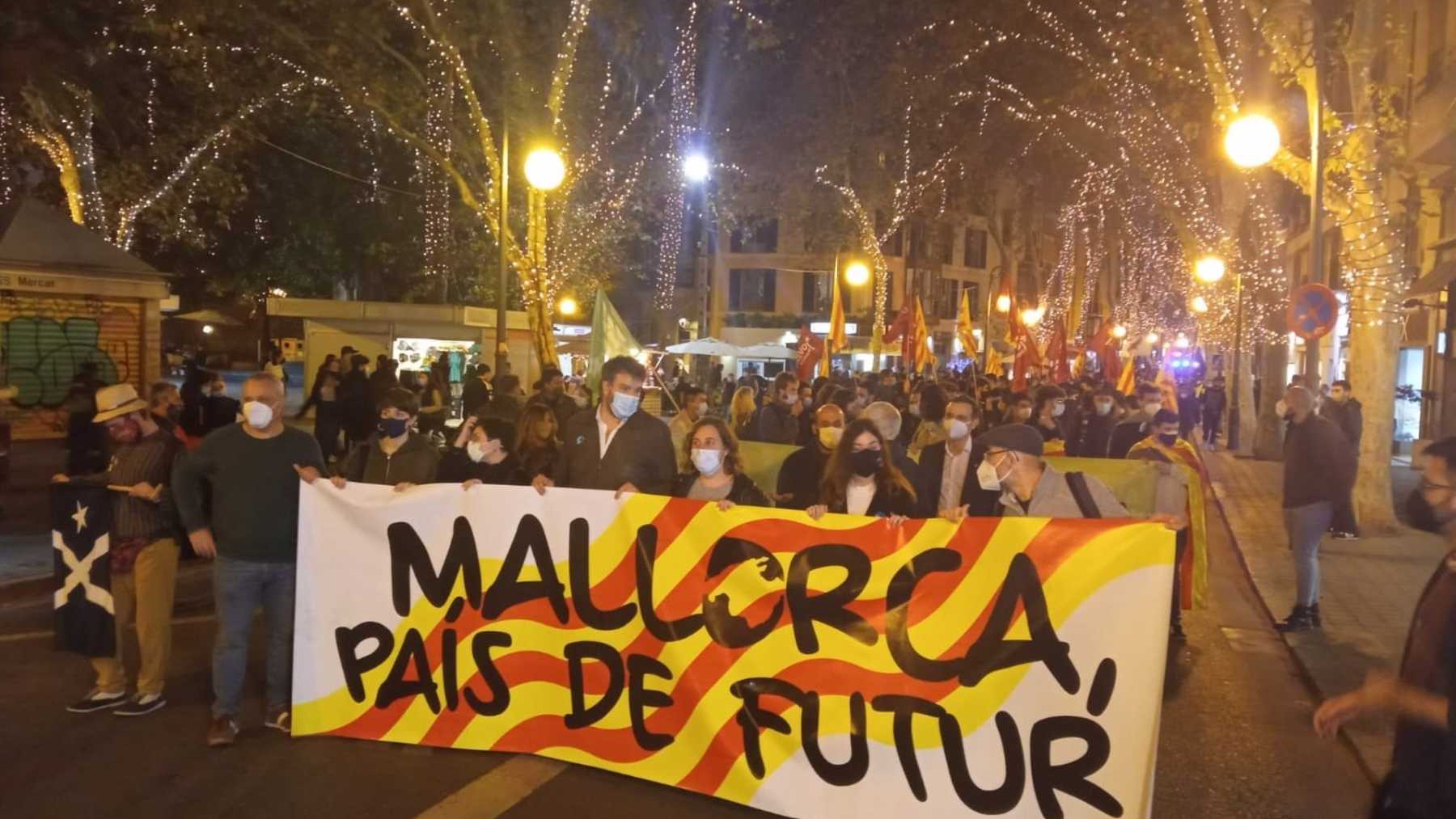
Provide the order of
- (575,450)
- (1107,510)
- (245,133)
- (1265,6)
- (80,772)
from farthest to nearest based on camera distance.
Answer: (245,133) → (1265,6) → (575,450) → (1107,510) → (80,772)

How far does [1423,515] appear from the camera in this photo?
3535 millimetres

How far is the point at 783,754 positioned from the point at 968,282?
6597 cm

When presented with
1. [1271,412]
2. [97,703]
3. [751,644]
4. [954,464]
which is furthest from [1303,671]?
[1271,412]

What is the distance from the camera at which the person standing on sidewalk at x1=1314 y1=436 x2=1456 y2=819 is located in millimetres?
3059

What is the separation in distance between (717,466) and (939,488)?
2442 millimetres

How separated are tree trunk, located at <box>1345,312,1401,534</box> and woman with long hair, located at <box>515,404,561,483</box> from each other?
425 inches

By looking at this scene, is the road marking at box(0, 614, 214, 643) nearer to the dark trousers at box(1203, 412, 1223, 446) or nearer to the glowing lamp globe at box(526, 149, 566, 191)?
the glowing lamp globe at box(526, 149, 566, 191)

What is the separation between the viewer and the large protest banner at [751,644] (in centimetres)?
461

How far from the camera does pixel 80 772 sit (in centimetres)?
551

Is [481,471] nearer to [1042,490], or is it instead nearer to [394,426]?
[394,426]

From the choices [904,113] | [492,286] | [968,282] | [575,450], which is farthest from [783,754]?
[968,282]

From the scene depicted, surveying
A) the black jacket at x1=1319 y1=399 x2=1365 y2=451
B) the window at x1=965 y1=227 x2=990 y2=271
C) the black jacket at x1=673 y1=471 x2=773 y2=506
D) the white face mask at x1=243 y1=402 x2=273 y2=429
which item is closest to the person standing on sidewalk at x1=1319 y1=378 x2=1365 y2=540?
the black jacket at x1=1319 y1=399 x2=1365 y2=451

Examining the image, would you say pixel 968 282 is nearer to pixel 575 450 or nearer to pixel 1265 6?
pixel 1265 6

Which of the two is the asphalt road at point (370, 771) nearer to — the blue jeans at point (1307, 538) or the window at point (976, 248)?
the blue jeans at point (1307, 538)
